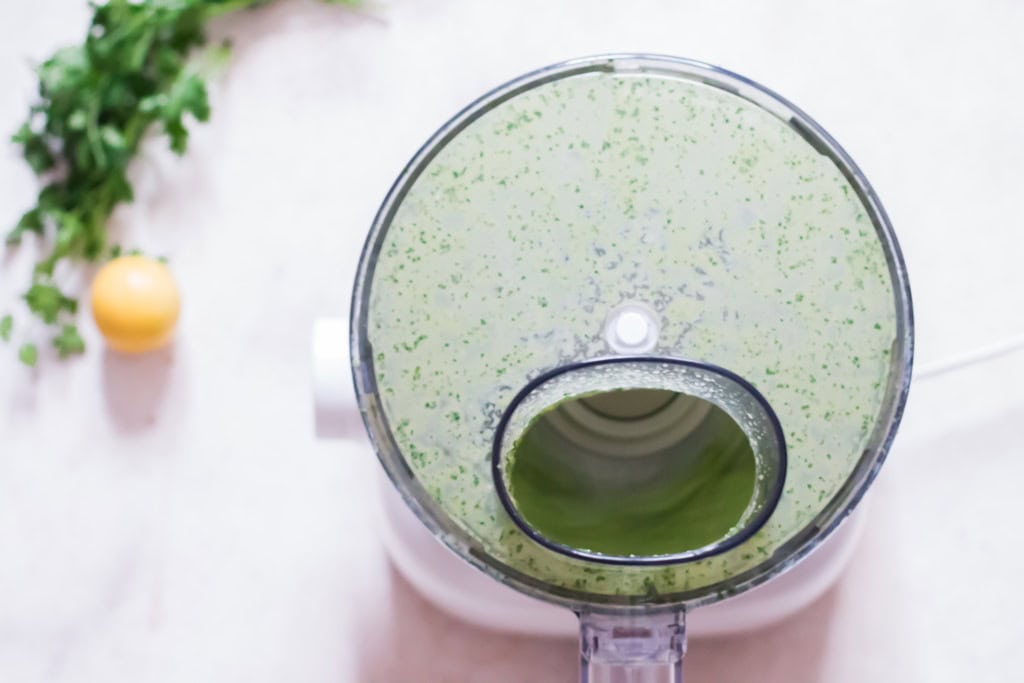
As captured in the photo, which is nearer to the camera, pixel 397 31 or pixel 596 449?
pixel 596 449

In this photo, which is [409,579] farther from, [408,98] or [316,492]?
[408,98]

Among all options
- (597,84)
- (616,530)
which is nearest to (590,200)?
(597,84)

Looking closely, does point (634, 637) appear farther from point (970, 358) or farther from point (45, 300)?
point (45, 300)

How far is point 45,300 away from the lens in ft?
2.45

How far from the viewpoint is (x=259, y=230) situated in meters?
0.76

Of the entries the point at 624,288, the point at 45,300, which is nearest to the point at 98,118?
the point at 45,300

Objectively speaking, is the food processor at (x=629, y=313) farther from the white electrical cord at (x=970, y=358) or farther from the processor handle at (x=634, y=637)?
the white electrical cord at (x=970, y=358)

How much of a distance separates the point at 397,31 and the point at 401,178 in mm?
228

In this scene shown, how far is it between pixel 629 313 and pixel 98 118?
0.41m

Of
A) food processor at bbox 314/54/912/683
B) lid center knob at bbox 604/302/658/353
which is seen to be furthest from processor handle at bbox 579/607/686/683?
lid center knob at bbox 604/302/658/353

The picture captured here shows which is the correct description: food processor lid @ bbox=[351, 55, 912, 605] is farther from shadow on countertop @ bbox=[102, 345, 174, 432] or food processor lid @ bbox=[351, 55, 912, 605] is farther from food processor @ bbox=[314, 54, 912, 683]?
shadow on countertop @ bbox=[102, 345, 174, 432]

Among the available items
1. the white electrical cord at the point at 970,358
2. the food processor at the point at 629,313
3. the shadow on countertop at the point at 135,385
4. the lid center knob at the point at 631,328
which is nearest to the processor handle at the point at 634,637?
the food processor at the point at 629,313

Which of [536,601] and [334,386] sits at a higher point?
[334,386]

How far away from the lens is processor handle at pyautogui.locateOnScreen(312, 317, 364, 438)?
59 centimetres
